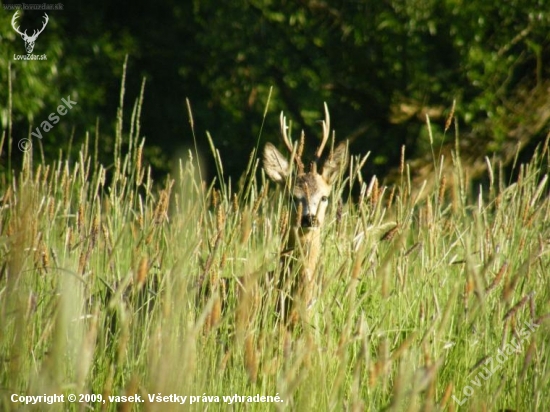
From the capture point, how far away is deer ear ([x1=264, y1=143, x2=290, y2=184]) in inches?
157

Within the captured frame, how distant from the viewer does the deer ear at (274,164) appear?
3.98 metres

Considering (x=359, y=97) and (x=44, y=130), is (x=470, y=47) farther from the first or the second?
(x=44, y=130)

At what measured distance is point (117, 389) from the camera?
2.38m

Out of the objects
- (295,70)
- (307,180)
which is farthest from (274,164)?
(295,70)

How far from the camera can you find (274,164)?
404 cm

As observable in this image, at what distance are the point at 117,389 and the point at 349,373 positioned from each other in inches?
28.7

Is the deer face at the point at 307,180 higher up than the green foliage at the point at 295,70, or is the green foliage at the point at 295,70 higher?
the green foliage at the point at 295,70

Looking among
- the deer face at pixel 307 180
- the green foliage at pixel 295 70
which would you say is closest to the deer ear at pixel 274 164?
the deer face at pixel 307 180

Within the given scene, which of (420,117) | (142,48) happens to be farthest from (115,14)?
(420,117)

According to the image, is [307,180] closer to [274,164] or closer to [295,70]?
[274,164]

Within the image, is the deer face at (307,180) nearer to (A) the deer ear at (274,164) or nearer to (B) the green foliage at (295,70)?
(A) the deer ear at (274,164)

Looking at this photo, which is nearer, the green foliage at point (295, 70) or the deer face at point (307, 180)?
the deer face at point (307, 180)

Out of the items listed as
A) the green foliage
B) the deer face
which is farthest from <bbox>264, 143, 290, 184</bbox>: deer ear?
the green foliage

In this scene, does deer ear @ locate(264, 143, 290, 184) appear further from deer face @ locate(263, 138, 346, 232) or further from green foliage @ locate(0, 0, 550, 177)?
green foliage @ locate(0, 0, 550, 177)
